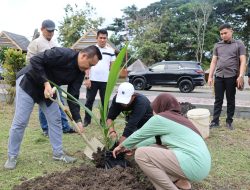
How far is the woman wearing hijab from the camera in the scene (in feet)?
9.34

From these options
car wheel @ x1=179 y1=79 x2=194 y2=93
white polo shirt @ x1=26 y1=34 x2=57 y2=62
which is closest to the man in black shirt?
white polo shirt @ x1=26 y1=34 x2=57 y2=62

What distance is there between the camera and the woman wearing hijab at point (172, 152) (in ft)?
9.34

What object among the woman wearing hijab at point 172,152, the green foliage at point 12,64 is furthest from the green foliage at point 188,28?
the woman wearing hijab at point 172,152

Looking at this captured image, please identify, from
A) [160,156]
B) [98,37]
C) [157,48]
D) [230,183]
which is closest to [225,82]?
[98,37]

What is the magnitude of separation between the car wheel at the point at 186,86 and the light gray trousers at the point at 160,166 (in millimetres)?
14597

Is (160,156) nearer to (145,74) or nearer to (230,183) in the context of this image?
(230,183)

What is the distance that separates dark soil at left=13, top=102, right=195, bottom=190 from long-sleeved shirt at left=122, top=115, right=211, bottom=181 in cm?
47

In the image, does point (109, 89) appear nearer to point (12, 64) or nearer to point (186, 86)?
point (12, 64)

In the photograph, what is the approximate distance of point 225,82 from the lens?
19.4 feet

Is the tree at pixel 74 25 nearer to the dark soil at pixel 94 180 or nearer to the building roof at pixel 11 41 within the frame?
the building roof at pixel 11 41

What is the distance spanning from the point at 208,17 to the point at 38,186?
1583 inches

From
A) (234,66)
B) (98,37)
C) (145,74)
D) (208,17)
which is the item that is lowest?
(145,74)

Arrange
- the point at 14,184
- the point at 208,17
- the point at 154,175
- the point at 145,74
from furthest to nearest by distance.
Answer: the point at 208,17, the point at 145,74, the point at 14,184, the point at 154,175

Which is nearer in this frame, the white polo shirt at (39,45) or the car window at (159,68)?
the white polo shirt at (39,45)
